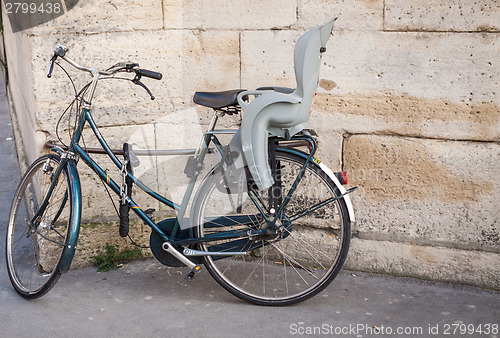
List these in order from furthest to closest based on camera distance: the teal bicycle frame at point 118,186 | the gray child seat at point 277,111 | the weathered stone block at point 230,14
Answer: the weathered stone block at point 230,14, the teal bicycle frame at point 118,186, the gray child seat at point 277,111

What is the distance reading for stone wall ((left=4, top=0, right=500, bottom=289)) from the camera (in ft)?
11.8

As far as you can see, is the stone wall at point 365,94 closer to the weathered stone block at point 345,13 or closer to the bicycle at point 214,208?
the weathered stone block at point 345,13

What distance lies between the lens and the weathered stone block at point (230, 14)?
3.83 m

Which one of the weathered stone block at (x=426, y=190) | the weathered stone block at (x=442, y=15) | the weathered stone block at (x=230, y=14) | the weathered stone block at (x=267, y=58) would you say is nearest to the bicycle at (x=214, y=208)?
the weathered stone block at (x=426, y=190)

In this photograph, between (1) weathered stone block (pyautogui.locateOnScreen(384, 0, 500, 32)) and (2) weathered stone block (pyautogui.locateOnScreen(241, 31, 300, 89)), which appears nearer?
(1) weathered stone block (pyautogui.locateOnScreen(384, 0, 500, 32))

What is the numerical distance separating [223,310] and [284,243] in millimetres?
847

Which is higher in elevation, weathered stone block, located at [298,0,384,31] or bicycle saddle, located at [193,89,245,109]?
weathered stone block, located at [298,0,384,31]

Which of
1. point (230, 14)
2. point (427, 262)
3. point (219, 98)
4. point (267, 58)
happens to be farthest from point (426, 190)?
point (230, 14)

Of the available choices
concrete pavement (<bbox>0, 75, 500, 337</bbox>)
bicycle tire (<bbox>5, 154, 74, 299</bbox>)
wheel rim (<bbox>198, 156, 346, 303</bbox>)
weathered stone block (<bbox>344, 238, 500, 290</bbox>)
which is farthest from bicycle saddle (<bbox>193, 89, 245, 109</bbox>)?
weathered stone block (<bbox>344, 238, 500, 290</bbox>)

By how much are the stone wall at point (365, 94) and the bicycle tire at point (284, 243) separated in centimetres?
23

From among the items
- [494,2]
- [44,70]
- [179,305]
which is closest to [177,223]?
[179,305]

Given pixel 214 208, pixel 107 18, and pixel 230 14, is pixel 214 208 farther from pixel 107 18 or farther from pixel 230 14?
pixel 107 18

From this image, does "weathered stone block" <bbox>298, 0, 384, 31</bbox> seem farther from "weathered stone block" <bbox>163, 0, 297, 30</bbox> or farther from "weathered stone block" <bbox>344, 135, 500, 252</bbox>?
"weathered stone block" <bbox>344, 135, 500, 252</bbox>

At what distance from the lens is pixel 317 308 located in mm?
3523
